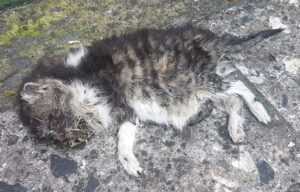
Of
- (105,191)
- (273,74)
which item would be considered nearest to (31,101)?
(105,191)

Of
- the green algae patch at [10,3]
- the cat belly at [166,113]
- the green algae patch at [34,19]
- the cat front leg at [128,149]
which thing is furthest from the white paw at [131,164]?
the green algae patch at [10,3]

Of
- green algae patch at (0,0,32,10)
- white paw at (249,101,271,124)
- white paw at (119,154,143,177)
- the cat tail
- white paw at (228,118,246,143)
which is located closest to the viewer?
white paw at (119,154,143,177)

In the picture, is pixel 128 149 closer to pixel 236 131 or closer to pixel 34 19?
pixel 236 131

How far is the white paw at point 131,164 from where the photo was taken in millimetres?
2648

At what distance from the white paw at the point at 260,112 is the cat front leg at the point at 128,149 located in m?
1.23

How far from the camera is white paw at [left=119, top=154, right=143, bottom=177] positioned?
2.65 m

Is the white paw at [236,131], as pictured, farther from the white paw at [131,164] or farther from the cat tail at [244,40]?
the white paw at [131,164]

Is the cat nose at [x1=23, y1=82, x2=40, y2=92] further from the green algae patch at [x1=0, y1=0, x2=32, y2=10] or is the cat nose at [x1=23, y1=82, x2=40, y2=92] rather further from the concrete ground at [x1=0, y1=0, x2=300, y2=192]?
the green algae patch at [x1=0, y1=0, x2=32, y2=10]

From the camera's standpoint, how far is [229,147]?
2744mm

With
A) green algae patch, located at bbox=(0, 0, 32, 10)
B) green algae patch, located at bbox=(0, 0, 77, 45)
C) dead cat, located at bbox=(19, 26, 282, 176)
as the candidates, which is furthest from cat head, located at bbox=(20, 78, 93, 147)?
Answer: green algae patch, located at bbox=(0, 0, 32, 10)

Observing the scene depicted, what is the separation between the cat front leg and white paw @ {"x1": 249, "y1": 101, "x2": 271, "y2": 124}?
1232mm

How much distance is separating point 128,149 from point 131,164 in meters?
0.17

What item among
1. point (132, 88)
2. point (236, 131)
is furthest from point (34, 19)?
point (236, 131)

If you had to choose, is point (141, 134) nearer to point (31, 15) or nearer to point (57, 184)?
point (57, 184)
